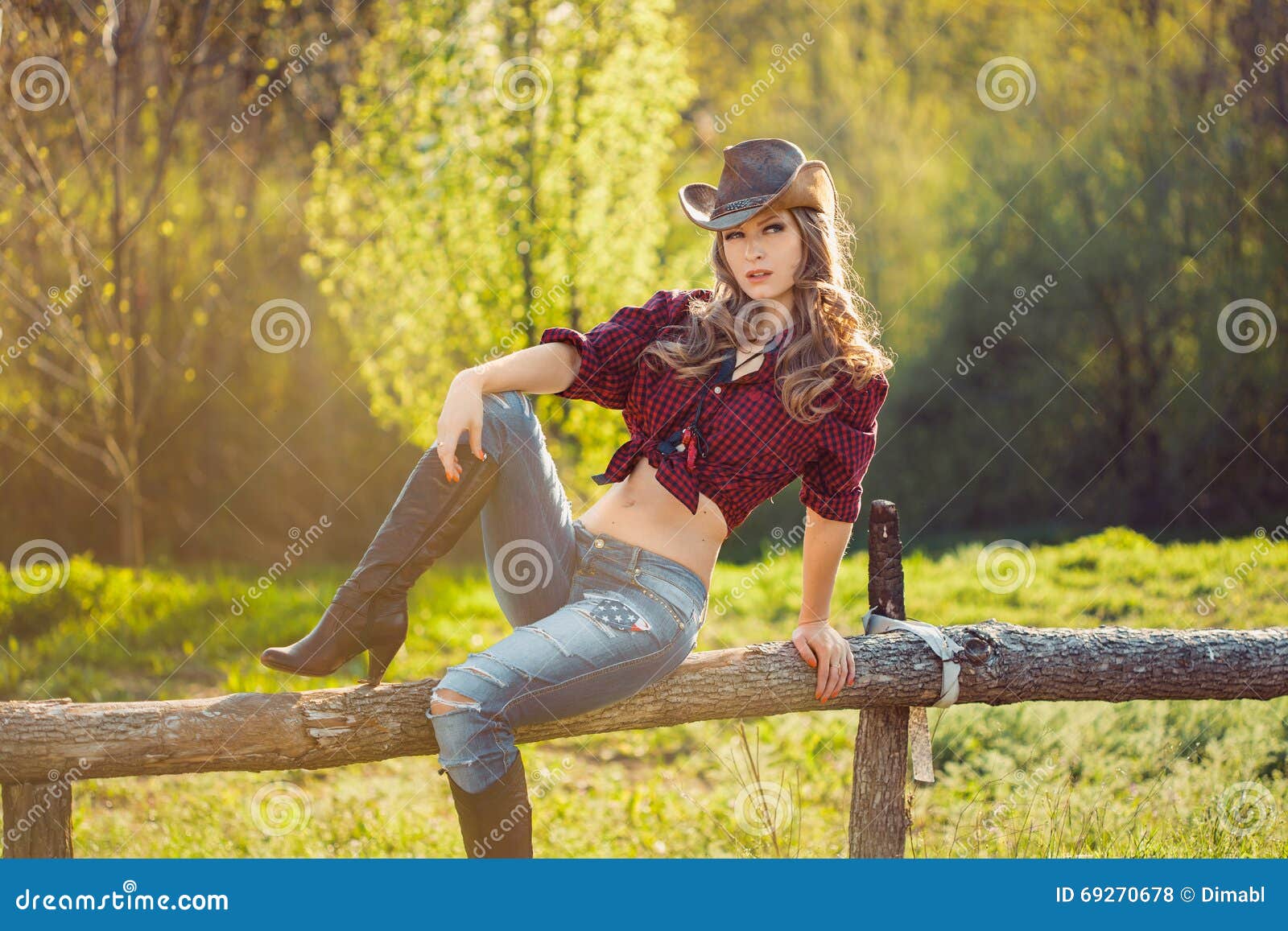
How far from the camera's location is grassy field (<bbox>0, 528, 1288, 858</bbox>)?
408cm

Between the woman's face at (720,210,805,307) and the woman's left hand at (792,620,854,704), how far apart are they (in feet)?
2.84

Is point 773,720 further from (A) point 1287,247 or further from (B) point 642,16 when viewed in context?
(A) point 1287,247

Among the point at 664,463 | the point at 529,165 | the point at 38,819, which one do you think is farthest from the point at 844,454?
the point at 529,165

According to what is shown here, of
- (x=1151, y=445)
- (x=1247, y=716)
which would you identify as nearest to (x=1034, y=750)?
(x=1247, y=716)

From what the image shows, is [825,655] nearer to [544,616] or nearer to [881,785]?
[881,785]

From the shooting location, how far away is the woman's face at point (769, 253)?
2.96 metres

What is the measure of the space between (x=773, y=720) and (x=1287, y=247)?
6.78 meters

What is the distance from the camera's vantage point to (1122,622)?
6.27 m

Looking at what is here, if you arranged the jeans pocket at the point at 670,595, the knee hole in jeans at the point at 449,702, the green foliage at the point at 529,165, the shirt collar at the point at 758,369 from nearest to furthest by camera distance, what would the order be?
the knee hole in jeans at the point at 449,702, the jeans pocket at the point at 670,595, the shirt collar at the point at 758,369, the green foliage at the point at 529,165

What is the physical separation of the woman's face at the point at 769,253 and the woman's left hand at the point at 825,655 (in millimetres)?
866

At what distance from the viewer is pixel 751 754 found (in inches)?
195

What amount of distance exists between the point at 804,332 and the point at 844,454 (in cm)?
34

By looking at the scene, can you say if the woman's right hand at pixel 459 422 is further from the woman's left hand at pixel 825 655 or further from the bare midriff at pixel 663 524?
the woman's left hand at pixel 825 655

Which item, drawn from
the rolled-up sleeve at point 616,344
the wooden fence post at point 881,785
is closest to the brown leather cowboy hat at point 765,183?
the rolled-up sleeve at point 616,344
